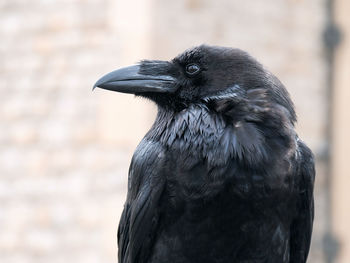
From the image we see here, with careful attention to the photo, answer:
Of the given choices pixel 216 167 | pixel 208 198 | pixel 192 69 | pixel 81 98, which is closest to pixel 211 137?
pixel 216 167

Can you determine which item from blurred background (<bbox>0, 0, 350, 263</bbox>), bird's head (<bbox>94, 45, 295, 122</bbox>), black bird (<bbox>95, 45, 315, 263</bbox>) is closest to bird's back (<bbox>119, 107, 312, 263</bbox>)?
black bird (<bbox>95, 45, 315, 263</bbox>)

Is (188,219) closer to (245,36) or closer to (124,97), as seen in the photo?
(124,97)

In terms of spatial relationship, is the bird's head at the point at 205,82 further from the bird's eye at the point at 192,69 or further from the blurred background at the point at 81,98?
the blurred background at the point at 81,98

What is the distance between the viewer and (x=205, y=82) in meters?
4.19

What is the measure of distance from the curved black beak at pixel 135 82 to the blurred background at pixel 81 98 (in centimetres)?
485

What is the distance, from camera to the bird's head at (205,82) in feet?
13.5

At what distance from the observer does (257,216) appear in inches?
157

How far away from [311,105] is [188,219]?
7096 millimetres

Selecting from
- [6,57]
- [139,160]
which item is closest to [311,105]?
[6,57]

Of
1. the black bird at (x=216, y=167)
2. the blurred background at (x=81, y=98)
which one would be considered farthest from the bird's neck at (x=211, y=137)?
the blurred background at (x=81, y=98)

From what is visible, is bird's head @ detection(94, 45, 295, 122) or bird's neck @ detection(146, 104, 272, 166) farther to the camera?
bird's head @ detection(94, 45, 295, 122)

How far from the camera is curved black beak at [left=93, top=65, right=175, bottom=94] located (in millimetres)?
4129

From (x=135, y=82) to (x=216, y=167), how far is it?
577 mm

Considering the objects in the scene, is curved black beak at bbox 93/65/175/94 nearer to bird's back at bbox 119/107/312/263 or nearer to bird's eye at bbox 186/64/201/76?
bird's eye at bbox 186/64/201/76
